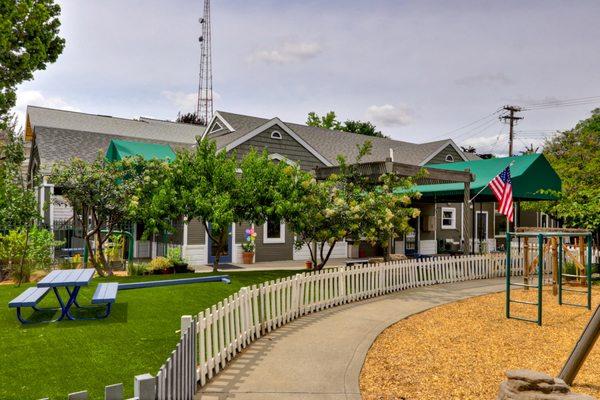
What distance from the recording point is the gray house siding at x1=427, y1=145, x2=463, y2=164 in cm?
3167

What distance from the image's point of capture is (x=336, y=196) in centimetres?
1509

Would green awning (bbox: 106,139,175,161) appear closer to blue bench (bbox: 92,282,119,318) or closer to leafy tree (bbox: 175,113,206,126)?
blue bench (bbox: 92,282,119,318)

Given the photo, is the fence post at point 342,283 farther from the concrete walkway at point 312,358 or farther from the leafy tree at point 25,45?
the leafy tree at point 25,45

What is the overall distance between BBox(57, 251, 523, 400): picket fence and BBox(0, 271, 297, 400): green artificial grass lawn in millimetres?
777

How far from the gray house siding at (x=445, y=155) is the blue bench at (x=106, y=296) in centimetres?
2530

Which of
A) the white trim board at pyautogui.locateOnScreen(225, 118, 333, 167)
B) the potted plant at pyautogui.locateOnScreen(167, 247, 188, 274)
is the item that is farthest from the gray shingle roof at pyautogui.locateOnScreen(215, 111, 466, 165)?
the potted plant at pyautogui.locateOnScreen(167, 247, 188, 274)

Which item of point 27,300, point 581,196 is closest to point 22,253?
point 27,300

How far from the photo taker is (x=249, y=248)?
69.4ft

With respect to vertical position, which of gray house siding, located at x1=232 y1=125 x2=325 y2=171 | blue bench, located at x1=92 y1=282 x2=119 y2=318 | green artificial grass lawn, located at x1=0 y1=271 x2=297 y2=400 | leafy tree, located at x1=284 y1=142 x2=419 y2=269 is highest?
gray house siding, located at x1=232 y1=125 x2=325 y2=171

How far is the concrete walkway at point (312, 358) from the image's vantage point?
19.6 feet

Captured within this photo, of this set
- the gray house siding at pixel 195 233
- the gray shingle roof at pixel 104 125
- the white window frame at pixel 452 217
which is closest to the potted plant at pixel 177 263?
the gray house siding at pixel 195 233

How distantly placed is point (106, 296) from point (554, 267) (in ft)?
38.9

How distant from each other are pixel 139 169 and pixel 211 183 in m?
2.28

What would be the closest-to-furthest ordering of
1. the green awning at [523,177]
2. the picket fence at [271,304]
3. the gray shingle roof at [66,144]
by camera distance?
the picket fence at [271,304] < the green awning at [523,177] < the gray shingle roof at [66,144]
